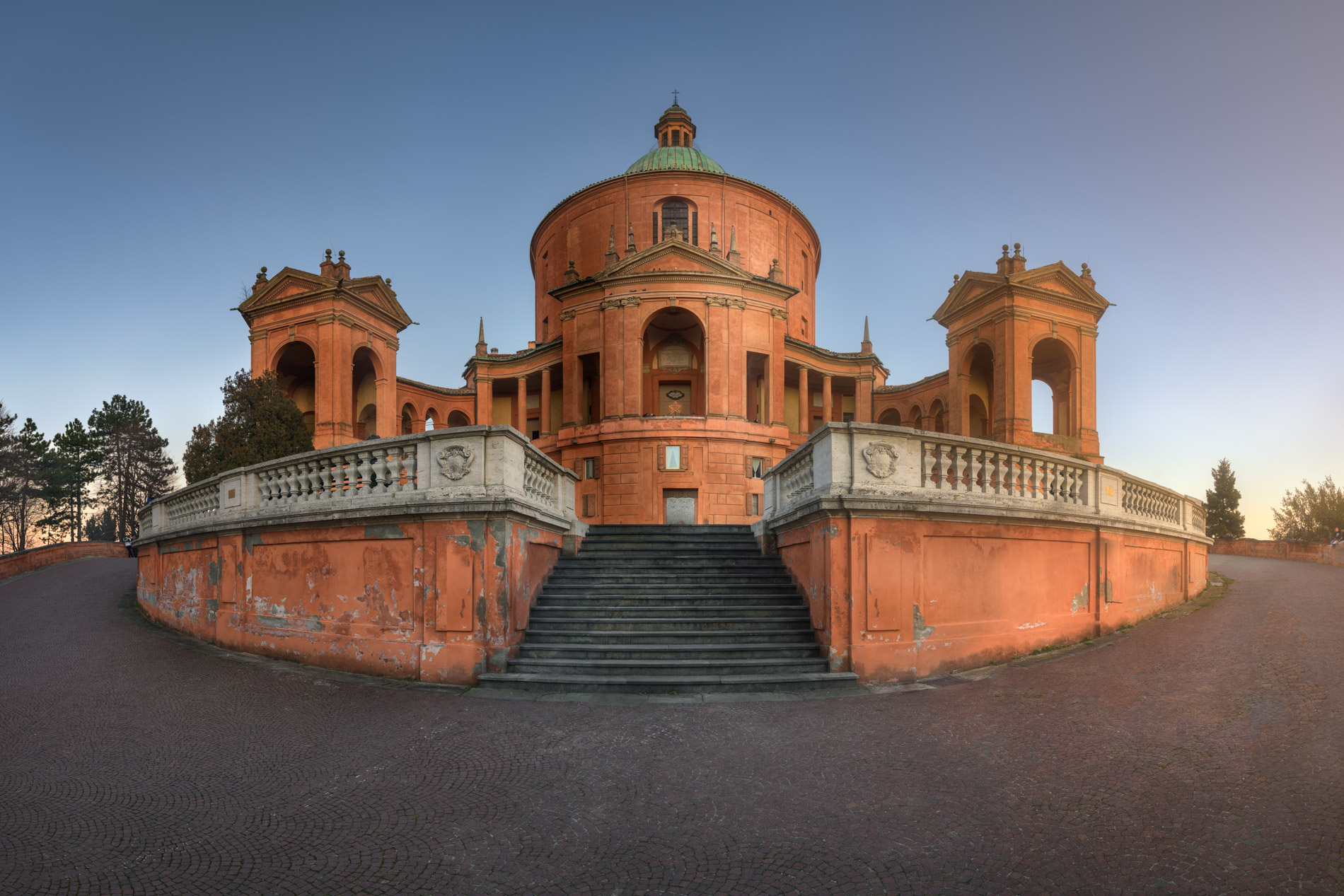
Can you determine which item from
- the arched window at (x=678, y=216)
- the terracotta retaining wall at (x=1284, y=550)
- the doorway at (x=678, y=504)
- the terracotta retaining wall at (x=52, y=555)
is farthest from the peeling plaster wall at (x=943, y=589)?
the terracotta retaining wall at (x=52, y=555)

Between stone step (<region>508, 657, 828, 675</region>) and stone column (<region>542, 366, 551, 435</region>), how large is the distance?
2105 centimetres

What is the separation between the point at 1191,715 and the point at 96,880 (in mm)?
8603

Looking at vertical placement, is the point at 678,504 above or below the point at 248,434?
below

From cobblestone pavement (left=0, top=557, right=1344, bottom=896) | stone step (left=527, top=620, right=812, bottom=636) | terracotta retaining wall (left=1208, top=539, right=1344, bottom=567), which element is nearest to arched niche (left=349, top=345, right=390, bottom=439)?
cobblestone pavement (left=0, top=557, right=1344, bottom=896)

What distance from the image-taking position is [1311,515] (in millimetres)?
53000

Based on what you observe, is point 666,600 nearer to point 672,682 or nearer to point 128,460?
point 672,682

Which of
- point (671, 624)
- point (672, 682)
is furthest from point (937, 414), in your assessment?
point (672, 682)

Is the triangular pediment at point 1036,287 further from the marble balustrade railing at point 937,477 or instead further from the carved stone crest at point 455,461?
the carved stone crest at point 455,461

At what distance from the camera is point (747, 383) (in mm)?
29172

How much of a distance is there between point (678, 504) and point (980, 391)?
15.9m

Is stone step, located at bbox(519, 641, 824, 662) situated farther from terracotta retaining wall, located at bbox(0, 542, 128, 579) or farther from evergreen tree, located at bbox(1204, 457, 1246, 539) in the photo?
evergreen tree, located at bbox(1204, 457, 1246, 539)

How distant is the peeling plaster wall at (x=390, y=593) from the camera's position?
8500 mm

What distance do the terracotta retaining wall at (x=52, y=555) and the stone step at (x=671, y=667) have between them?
26318 millimetres

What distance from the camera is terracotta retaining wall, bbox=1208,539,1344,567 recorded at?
23766 millimetres
